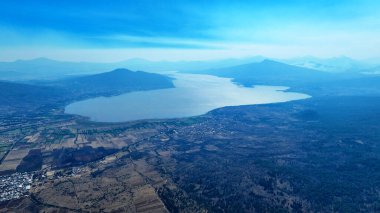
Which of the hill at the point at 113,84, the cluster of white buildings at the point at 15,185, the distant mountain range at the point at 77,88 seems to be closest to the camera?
the cluster of white buildings at the point at 15,185

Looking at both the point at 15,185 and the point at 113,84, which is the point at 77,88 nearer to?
the point at 113,84

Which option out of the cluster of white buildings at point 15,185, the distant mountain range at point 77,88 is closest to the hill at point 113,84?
the distant mountain range at point 77,88

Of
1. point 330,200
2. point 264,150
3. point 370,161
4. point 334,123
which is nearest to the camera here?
point 330,200

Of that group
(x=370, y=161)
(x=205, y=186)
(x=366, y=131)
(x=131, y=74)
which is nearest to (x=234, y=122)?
(x=366, y=131)

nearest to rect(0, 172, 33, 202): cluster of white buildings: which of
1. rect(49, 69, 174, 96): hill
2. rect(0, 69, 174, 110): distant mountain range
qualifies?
rect(0, 69, 174, 110): distant mountain range

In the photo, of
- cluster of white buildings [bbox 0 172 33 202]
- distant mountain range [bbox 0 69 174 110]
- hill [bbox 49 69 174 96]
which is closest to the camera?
cluster of white buildings [bbox 0 172 33 202]

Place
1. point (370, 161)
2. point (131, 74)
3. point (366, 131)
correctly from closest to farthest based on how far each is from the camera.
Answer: point (370, 161)
point (366, 131)
point (131, 74)

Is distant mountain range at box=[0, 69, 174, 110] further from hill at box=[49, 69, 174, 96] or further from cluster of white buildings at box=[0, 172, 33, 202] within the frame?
cluster of white buildings at box=[0, 172, 33, 202]

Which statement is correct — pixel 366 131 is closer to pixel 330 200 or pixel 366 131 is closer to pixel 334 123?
pixel 334 123

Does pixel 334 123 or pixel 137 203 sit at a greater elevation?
pixel 334 123

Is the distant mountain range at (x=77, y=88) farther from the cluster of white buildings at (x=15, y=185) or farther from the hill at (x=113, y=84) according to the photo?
the cluster of white buildings at (x=15, y=185)

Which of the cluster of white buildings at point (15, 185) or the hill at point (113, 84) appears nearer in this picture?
the cluster of white buildings at point (15, 185)
